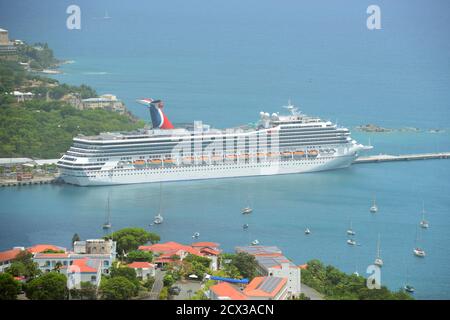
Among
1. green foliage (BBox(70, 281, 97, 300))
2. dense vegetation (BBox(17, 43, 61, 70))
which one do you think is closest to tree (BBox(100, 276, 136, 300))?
green foliage (BBox(70, 281, 97, 300))

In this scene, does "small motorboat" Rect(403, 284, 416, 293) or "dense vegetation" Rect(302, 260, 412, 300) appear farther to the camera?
"small motorboat" Rect(403, 284, 416, 293)

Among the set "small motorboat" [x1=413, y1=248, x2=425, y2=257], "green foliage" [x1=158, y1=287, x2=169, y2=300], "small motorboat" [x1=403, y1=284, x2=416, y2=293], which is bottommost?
"small motorboat" [x1=403, y1=284, x2=416, y2=293]

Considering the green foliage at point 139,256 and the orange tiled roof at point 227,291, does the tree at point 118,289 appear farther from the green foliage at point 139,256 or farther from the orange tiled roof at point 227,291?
the green foliage at point 139,256

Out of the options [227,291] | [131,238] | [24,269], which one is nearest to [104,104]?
[131,238]

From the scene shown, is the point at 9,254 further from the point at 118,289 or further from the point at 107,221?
the point at 107,221

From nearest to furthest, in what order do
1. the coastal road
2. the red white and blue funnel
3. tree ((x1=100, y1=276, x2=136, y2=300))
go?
tree ((x1=100, y1=276, x2=136, y2=300)) < the coastal road < the red white and blue funnel

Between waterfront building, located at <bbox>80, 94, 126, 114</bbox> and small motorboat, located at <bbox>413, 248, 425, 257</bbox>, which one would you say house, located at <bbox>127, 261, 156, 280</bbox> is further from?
waterfront building, located at <bbox>80, 94, 126, 114</bbox>

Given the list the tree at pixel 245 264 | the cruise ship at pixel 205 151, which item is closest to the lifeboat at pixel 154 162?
the cruise ship at pixel 205 151
